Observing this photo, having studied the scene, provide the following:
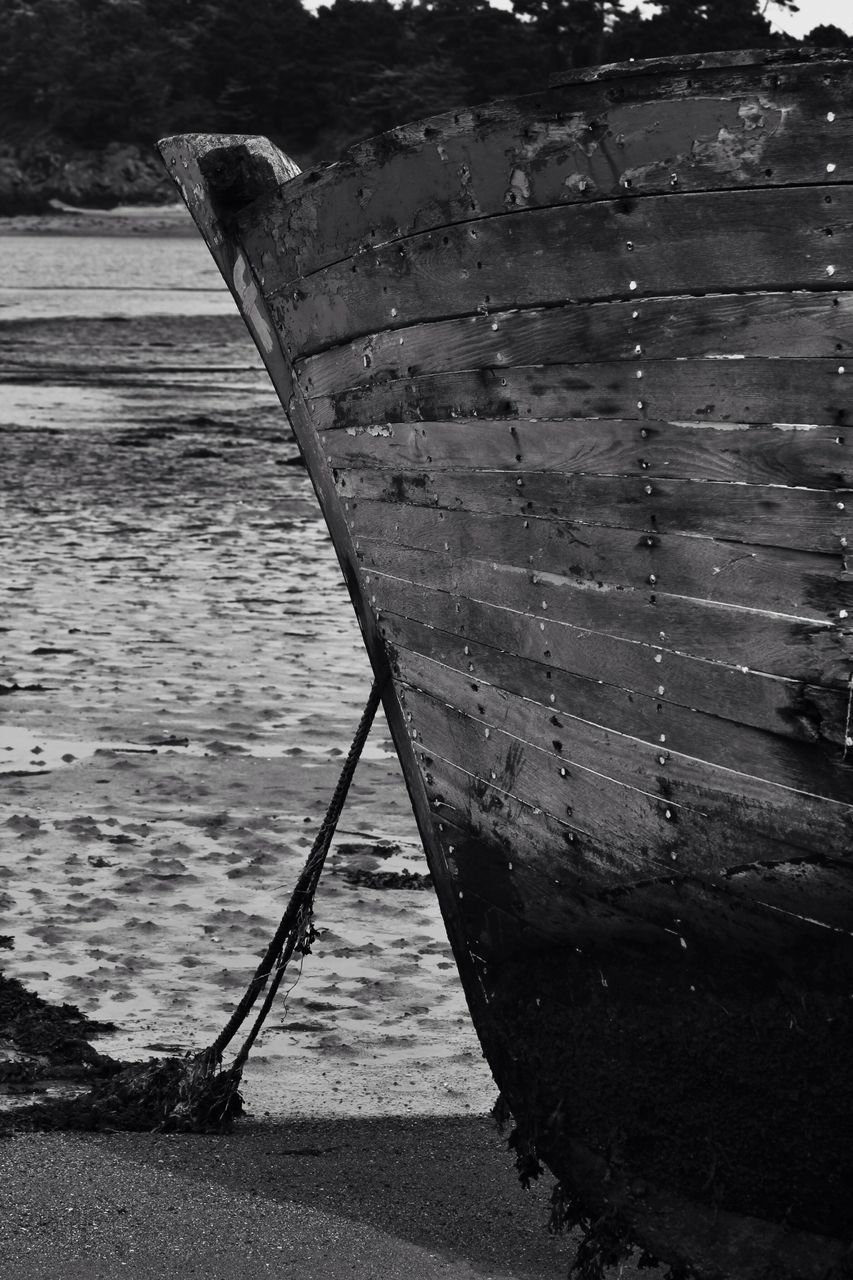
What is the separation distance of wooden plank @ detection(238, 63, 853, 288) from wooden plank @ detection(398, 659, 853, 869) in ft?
2.88

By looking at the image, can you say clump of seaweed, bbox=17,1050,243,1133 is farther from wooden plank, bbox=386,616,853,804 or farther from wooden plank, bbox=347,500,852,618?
wooden plank, bbox=347,500,852,618

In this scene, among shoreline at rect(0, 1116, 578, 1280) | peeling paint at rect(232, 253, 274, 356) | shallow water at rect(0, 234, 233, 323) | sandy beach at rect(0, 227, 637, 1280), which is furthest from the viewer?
shallow water at rect(0, 234, 233, 323)

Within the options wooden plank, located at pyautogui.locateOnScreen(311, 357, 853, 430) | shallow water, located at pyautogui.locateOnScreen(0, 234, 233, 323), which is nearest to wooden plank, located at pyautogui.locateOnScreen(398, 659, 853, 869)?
wooden plank, located at pyautogui.locateOnScreen(311, 357, 853, 430)

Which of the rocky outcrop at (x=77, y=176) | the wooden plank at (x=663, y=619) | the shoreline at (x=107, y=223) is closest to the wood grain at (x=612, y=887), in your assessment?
the wooden plank at (x=663, y=619)

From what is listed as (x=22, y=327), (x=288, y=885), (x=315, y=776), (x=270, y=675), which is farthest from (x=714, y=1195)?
(x=22, y=327)

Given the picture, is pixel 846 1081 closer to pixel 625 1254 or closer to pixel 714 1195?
pixel 714 1195

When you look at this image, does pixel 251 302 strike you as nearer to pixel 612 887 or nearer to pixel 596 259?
pixel 596 259

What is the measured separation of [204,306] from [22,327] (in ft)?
21.6

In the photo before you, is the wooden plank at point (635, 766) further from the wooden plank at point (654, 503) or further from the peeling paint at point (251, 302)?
the peeling paint at point (251, 302)

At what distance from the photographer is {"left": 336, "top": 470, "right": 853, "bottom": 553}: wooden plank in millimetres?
2602

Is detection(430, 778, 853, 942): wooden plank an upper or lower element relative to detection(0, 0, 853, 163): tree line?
lower

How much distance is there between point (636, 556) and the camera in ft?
9.36

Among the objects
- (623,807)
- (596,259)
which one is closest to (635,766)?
(623,807)

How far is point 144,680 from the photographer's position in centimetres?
723
